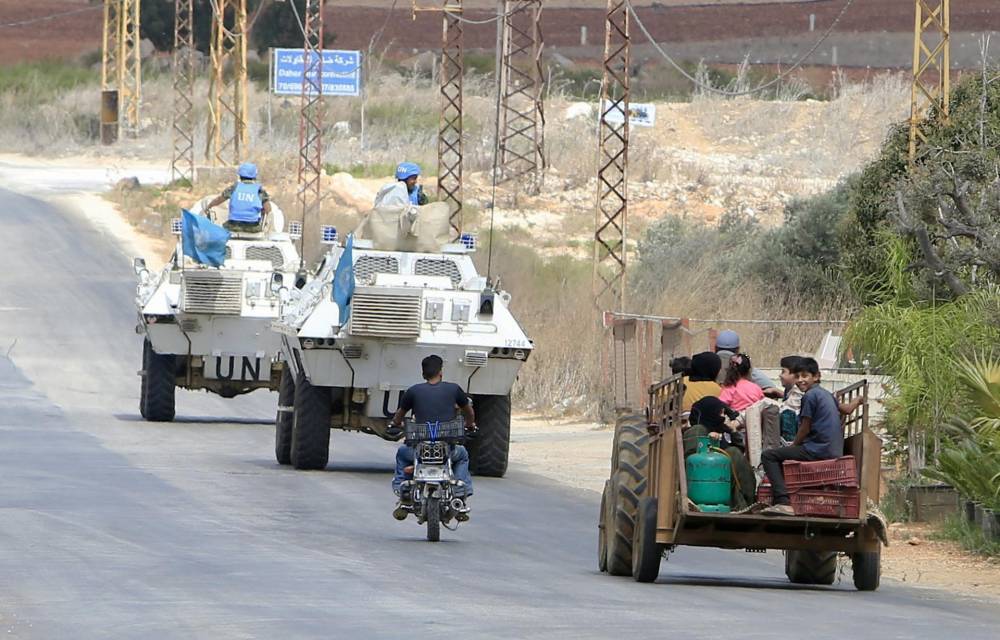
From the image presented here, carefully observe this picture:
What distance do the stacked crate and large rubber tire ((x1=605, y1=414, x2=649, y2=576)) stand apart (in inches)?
39.8

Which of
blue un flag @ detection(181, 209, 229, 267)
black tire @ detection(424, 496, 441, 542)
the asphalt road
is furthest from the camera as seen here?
blue un flag @ detection(181, 209, 229, 267)

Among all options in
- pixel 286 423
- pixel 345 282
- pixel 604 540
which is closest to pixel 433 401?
pixel 604 540

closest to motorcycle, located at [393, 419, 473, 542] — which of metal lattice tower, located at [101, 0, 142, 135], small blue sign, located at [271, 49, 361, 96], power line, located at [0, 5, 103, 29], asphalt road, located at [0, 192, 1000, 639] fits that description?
asphalt road, located at [0, 192, 1000, 639]

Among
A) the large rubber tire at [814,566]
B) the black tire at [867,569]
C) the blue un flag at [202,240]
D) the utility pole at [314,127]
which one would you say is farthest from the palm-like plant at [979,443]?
the utility pole at [314,127]

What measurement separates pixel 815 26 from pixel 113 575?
69137 mm

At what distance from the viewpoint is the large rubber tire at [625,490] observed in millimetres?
13570

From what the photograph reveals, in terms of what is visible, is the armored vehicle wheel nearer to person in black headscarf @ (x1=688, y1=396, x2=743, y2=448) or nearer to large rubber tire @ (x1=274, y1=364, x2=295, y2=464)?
large rubber tire @ (x1=274, y1=364, x2=295, y2=464)

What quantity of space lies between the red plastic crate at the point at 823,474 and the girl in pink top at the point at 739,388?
0.66 meters

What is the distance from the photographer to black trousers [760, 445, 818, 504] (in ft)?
42.9

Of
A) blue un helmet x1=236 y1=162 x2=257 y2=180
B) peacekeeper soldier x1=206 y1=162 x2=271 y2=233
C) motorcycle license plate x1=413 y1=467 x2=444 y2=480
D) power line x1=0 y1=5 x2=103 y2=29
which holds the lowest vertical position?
motorcycle license plate x1=413 y1=467 x2=444 y2=480

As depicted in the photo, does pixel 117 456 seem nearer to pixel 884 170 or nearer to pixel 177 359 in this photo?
pixel 177 359

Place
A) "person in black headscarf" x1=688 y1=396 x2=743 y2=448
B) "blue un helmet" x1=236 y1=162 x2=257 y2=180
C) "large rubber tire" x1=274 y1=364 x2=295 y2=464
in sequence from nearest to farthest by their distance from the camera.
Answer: "person in black headscarf" x1=688 y1=396 x2=743 y2=448, "large rubber tire" x1=274 y1=364 x2=295 y2=464, "blue un helmet" x1=236 y1=162 x2=257 y2=180

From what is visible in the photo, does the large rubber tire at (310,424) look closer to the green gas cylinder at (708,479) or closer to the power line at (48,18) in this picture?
the green gas cylinder at (708,479)

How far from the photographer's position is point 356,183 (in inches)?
2238
